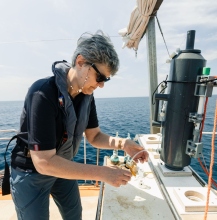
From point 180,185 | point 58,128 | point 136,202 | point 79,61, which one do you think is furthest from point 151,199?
point 79,61

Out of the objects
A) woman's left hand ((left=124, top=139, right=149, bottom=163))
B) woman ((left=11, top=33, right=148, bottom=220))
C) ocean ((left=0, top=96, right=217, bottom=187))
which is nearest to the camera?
woman ((left=11, top=33, right=148, bottom=220))

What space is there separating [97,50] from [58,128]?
569 mm

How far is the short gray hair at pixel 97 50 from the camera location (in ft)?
3.17

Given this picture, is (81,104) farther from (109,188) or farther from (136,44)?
(136,44)

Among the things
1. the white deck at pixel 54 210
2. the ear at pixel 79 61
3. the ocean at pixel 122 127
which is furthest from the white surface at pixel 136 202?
the white deck at pixel 54 210

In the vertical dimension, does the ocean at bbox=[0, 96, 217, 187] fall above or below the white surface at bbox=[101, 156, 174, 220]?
below

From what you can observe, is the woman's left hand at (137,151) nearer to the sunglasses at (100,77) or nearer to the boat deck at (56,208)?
the sunglasses at (100,77)

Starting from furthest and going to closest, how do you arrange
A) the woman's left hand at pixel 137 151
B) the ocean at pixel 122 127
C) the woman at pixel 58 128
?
the ocean at pixel 122 127, the woman's left hand at pixel 137 151, the woman at pixel 58 128

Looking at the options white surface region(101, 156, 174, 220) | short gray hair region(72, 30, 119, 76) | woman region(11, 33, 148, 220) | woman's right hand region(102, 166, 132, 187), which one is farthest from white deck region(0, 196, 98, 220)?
short gray hair region(72, 30, 119, 76)

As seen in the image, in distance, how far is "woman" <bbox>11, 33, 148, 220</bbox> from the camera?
929 mm

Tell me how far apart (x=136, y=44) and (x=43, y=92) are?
2.99 metres

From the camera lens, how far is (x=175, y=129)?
129 centimetres

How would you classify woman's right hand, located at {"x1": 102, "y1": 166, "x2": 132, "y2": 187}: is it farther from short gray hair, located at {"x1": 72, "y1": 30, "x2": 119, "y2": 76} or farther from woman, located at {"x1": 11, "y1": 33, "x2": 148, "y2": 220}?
short gray hair, located at {"x1": 72, "y1": 30, "x2": 119, "y2": 76}

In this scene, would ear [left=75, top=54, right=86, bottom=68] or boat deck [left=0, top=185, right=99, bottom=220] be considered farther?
boat deck [left=0, top=185, right=99, bottom=220]
